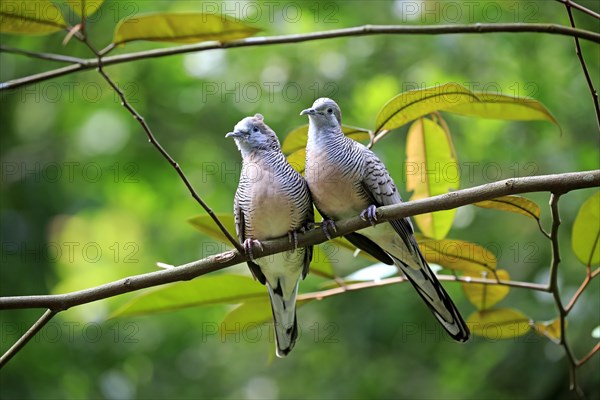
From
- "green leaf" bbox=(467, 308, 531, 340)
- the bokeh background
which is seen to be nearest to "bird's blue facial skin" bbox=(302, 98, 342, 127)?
"green leaf" bbox=(467, 308, 531, 340)

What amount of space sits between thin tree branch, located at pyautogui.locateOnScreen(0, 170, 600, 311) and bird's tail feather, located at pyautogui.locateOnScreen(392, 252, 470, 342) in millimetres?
681

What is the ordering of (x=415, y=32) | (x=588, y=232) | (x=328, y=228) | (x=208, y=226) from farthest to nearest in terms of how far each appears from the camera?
(x=208, y=226)
(x=588, y=232)
(x=328, y=228)
(x=415, y=32)

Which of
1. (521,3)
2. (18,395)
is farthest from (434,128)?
(18,395)

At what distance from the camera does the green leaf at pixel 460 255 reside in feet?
8.69

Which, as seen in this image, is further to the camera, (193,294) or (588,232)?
(193,294)

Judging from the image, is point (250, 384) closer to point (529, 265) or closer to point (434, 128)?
point (529, 265)

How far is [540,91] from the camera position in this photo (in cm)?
480

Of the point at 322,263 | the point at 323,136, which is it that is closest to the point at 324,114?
the point at 323,136

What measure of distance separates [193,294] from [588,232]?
5.01ft

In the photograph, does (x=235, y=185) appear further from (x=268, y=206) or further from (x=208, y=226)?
(x=208, y=226)

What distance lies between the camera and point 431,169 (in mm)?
2906

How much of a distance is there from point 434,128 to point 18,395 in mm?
3148

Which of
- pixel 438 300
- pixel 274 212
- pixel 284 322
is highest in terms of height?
pixel 274 212

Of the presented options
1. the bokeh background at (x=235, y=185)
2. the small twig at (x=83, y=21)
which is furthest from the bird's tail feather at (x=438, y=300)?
the small twig at (x=83, y=21)
